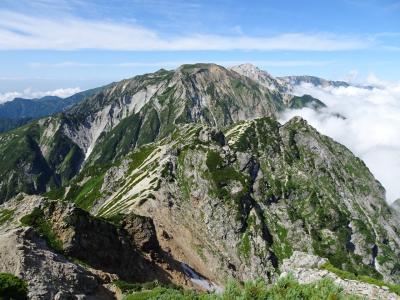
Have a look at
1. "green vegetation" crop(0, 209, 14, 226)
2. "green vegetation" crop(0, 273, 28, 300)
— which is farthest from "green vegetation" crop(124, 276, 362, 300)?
"green vegetation" crop(0, 209, 14, 226)

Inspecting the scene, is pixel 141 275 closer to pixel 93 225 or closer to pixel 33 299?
pixel 93 225

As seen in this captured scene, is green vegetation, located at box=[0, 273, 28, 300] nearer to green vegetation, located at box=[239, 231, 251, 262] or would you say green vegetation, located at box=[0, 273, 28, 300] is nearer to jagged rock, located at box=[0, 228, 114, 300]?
jagged rock, located at box=[0, 228, 114, 300]

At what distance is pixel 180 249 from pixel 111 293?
3097 inches

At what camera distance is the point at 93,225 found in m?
97.4

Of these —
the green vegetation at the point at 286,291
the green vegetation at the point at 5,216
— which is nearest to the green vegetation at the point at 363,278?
the green vegetation at the point at 286,291

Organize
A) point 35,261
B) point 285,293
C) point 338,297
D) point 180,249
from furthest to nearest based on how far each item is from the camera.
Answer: point 180,249
point 35,261
point 285,293
point 338,297

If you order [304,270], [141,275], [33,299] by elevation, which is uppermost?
[304,270]

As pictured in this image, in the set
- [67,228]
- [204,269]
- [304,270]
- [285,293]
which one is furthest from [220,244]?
[285,293]

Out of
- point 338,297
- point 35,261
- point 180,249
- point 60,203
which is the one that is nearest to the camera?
point 338,297

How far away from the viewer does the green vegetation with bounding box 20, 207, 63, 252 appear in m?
84.7

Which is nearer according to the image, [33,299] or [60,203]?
[33,299]

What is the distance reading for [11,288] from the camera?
166ft

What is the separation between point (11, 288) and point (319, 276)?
3675 cm

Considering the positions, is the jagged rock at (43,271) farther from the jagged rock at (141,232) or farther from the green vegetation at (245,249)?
the green vegetation at (245,249)
